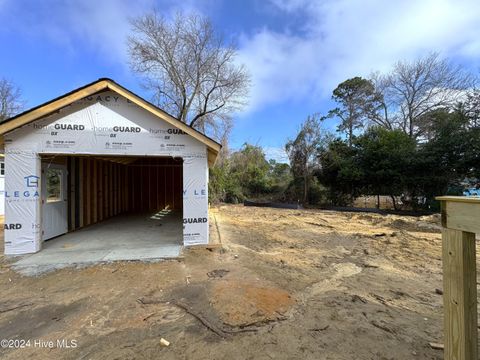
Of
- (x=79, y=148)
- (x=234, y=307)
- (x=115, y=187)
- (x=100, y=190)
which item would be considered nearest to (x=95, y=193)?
(x=100, y=190)

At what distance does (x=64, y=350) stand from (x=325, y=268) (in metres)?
4.80

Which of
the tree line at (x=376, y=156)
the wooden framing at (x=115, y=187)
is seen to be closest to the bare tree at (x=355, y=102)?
the tree line at (x=376, y=156)

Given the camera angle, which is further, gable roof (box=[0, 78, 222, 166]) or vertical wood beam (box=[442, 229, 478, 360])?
gable roof (box=[0, 78, 222, 166])

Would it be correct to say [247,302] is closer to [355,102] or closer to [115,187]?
→ [115,187]

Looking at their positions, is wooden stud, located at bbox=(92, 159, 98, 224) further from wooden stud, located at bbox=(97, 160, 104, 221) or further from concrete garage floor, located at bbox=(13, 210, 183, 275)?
concrete garage floor, located at bbox=(13, 210, 183, 275)

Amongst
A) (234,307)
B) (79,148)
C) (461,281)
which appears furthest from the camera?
(79,148)

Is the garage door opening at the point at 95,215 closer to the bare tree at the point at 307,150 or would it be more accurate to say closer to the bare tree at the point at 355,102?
the bare tree at the point at 307,150

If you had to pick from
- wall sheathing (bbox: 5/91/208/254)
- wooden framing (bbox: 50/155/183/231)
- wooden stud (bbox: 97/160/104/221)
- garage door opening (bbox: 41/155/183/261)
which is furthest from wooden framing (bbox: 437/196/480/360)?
wooden stud (bbox: 97/160/104/221)

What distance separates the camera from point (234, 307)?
3885 millimetres

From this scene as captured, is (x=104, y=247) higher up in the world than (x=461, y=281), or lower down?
lower down

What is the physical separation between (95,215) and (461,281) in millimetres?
Answer: 11670

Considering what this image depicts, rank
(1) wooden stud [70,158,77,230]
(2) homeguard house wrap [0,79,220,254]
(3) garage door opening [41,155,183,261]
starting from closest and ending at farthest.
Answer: (2) homeguard house wrap [0,79,220,254] → (3) garage door opening [41,155,183,261] → (1) wooden stud [70,158,77,230]

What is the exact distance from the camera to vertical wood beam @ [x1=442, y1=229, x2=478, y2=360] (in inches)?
70.2

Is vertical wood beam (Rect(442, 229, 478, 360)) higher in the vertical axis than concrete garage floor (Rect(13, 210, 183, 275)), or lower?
higher
